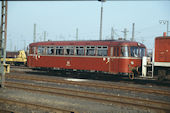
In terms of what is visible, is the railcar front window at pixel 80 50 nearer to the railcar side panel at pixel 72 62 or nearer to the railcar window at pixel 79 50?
the railcar window at pixel 79 50

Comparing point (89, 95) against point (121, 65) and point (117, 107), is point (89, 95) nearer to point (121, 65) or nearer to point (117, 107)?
point (117, 107)

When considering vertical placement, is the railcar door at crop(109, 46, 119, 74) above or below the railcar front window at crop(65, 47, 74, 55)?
below

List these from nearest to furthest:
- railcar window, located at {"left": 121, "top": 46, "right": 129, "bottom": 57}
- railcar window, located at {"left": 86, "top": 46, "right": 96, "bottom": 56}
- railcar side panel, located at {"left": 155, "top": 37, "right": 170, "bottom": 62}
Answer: railcar side panel, located at {"left": 155, "top": 37, "right": 170, "bottom": 62} → railcar window, located at {"left": 121, "top": 46, "right": 129, "bottom": 57} → railcar window, located at {"left": 86, "top": 46, "right": 96, "bottom": 56}

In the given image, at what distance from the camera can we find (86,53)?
723 inches

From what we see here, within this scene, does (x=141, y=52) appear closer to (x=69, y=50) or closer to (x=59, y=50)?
(x=69, y=50)

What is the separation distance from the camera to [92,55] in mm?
17984

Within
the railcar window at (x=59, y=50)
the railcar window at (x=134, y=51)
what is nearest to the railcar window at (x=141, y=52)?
the railcar window at (x=134, y=51)

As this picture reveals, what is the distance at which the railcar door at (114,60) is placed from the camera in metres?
16.7

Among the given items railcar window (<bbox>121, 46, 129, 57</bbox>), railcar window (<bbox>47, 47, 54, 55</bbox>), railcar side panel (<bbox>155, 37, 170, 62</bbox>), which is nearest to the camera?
railcar side panel (<bbox>155, 37, 170, 62</bbox>)

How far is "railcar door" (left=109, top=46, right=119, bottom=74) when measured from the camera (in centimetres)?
1667

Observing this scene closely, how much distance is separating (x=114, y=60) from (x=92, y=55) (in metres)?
2.12

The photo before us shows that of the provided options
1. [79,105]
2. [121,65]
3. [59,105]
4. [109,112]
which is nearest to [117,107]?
[109,112]

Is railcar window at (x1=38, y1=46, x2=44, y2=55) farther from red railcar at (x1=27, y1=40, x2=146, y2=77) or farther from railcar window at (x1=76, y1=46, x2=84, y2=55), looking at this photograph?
railcar window at (x1=76, y1=46, x2=84, y2=55)

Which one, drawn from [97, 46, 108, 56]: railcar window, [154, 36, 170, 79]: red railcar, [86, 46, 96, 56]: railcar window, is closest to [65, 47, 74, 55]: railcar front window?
[86, 46, 96, 56]: railcar window
